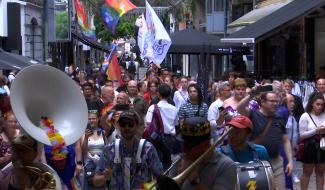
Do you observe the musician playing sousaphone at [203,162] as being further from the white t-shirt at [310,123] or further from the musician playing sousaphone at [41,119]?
the white t-shirt at [310,123]

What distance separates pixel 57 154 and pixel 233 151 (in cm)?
215

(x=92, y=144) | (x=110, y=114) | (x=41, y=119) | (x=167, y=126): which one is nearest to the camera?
(x=41, y=119)

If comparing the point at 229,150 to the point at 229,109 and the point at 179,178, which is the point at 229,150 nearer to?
the point at 179,178

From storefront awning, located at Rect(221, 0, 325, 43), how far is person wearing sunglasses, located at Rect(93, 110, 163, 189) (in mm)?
12572

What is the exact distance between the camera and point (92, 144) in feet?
29.2

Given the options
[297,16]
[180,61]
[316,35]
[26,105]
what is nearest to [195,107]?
[26,105]

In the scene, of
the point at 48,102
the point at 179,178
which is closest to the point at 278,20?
the point at 48,102

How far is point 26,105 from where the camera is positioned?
5.21 m

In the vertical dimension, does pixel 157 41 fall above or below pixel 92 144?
above

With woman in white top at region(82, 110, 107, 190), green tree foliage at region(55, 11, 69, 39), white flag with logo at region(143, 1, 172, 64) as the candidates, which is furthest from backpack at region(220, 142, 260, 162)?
green tree foliage at region(55, 11, 69, 39)

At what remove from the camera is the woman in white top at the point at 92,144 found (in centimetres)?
870

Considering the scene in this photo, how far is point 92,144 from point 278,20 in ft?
40.4

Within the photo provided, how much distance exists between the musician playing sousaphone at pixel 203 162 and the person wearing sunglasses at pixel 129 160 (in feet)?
6.63

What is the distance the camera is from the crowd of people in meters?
4.55
